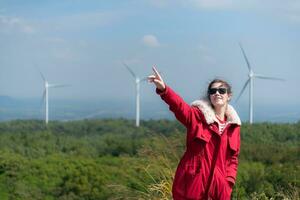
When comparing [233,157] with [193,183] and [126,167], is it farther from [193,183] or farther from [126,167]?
[126,167]

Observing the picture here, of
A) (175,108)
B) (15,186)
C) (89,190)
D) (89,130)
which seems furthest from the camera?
(89,130)

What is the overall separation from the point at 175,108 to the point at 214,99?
386mm

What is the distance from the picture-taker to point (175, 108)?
500cm

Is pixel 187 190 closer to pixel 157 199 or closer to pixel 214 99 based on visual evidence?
pixel 214 99

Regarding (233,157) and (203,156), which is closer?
(203,156)

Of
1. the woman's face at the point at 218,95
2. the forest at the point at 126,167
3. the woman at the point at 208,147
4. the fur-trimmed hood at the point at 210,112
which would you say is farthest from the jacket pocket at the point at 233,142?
the forest at the point at 126,167

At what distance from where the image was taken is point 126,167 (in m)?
14.3

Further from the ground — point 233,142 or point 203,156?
point 233,142

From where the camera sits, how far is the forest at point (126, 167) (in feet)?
28.3

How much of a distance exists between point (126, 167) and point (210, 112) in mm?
9243

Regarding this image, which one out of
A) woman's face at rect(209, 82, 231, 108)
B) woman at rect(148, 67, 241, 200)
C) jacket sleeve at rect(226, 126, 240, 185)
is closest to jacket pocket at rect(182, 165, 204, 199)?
woman at rect(148, 67, 241, 200)

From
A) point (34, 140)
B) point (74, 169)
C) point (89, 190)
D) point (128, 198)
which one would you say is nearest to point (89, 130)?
point (34, 140)

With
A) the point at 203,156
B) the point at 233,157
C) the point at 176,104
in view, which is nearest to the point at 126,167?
the point at 233,157

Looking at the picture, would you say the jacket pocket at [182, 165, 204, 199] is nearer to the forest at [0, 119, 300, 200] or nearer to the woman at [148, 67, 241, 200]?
the woman at [148, 67, 241, 200]
